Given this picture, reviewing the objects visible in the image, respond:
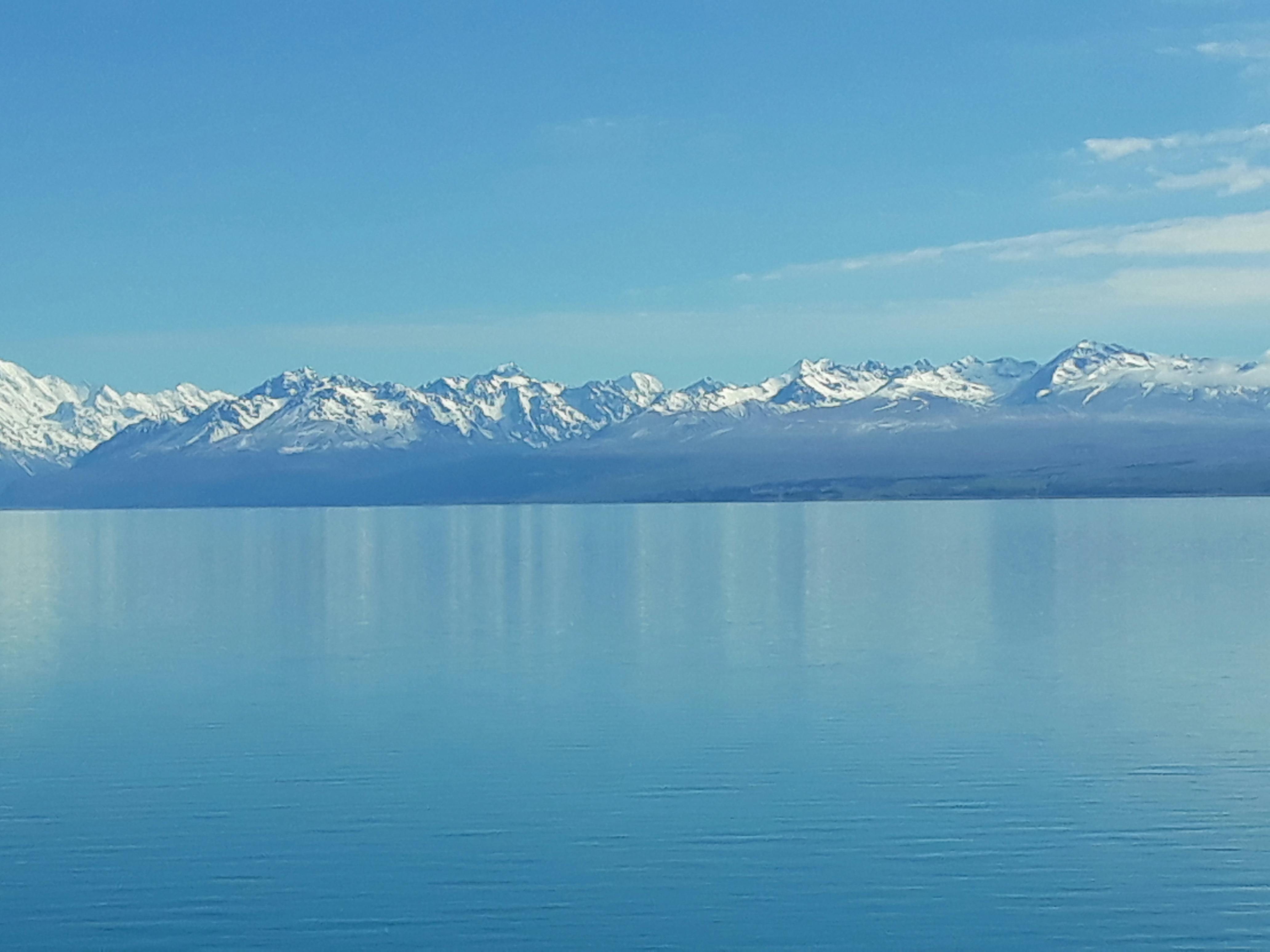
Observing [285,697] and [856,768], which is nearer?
[856,768]

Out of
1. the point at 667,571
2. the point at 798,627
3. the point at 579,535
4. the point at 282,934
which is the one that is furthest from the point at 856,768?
the point at 579,535

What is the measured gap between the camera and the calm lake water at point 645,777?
909 inches

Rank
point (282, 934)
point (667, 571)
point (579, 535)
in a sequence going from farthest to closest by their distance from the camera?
point (579, 535) < point (667, 571) < point (282, 934)

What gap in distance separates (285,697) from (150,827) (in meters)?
14.8

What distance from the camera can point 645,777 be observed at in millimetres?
31938

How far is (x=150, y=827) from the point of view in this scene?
2836 centimetres

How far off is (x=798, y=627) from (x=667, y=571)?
120ft

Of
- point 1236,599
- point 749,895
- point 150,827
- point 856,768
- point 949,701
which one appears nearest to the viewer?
point 749,895

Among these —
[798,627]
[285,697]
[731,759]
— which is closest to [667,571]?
[798,627]

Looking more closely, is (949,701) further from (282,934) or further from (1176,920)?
(282,934)

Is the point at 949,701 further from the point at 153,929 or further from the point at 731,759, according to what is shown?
the point at 153,929

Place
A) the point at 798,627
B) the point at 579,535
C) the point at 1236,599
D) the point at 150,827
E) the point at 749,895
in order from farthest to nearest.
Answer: the point at 579,535, the point at 1236,599, the point at 798,627, the point at 150,827, the point at 749,895

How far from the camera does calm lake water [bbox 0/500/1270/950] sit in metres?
23.1

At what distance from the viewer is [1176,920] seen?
22.5 metres
